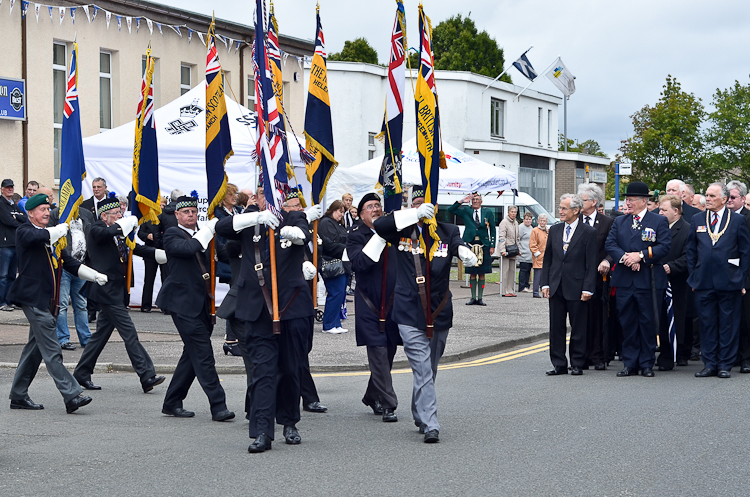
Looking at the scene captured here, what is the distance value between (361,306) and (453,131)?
34.4 m

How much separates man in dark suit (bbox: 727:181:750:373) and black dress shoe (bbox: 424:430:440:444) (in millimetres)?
5155

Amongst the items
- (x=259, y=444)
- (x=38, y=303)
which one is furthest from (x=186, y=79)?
(x=259, y=444)

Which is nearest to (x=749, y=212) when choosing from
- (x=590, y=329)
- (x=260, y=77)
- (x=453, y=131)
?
(x=590, y=329)

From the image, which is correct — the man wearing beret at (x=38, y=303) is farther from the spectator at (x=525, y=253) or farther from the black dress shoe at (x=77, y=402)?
the spectator at (x=525, y=253)

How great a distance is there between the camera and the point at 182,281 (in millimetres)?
8117

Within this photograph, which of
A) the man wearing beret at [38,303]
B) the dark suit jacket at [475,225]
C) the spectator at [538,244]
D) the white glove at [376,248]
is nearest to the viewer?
the white glove at [376,248]

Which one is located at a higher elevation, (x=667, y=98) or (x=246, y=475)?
(x=667, y=98)

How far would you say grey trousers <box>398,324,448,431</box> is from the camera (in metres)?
7.17

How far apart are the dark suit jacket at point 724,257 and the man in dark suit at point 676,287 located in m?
0.43

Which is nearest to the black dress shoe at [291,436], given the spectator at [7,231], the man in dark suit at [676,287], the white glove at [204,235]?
the white glove at [204,235]

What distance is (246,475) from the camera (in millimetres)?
6066

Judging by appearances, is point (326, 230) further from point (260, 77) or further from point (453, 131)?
point (453, 131)

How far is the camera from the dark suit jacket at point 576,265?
1045cm

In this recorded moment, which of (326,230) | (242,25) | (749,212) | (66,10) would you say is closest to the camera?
(749,212)
